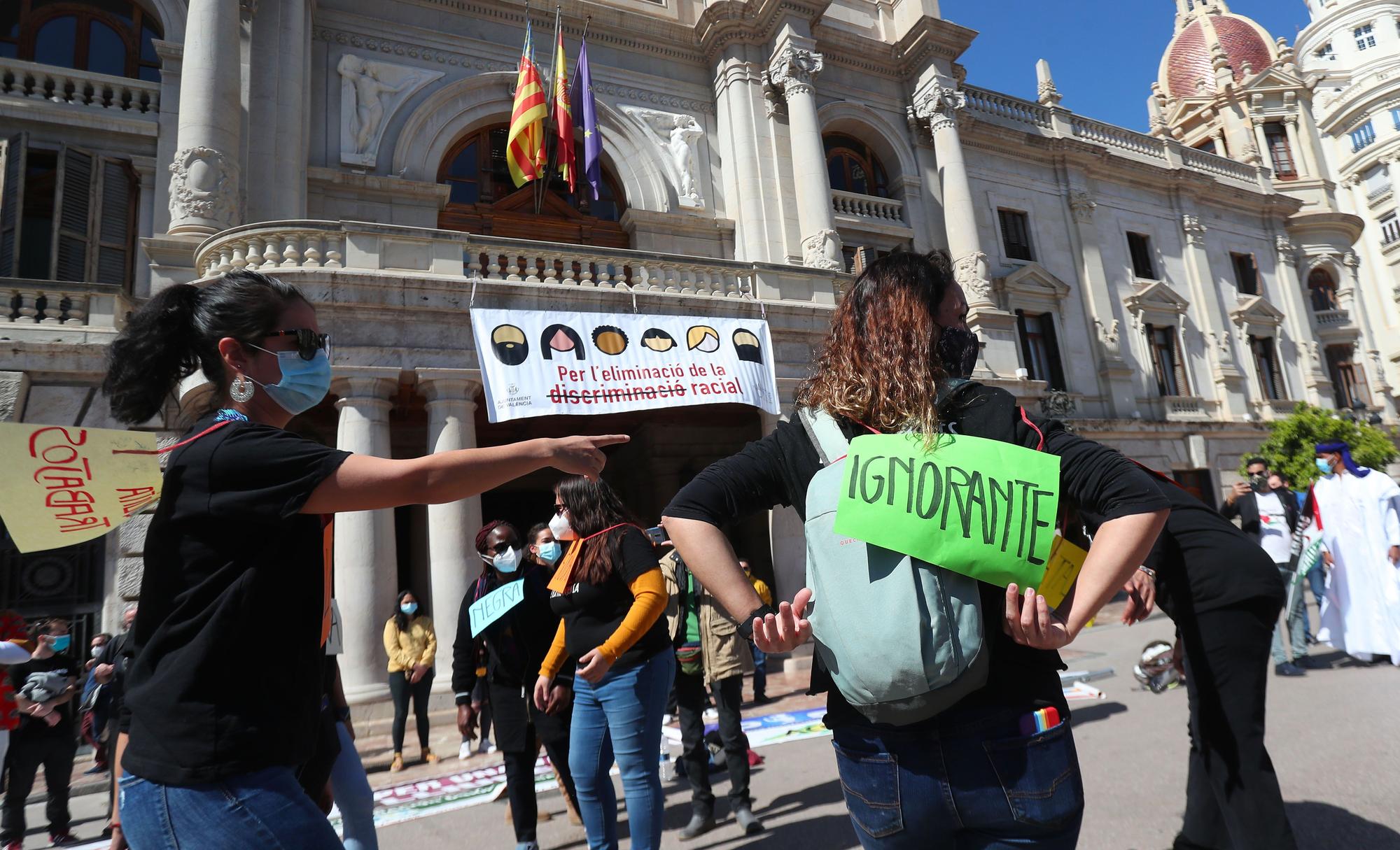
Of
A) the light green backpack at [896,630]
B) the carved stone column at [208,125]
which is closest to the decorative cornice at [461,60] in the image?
the carved stone column at [208,125]

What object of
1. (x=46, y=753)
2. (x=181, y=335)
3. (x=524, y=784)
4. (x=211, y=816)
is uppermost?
(x=181, y=335)

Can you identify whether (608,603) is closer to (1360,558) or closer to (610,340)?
(610,340)

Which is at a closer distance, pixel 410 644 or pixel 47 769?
pixel 47 769

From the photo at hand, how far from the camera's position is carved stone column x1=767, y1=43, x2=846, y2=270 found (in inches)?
593

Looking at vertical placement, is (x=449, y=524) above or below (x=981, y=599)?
above

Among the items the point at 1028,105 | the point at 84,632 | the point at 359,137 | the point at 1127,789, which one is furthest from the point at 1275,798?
the point at 1028,105

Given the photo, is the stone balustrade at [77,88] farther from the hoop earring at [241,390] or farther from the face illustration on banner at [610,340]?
the hoop earring at [241,390]

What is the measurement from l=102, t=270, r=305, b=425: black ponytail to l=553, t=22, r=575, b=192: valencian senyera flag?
1240 cm

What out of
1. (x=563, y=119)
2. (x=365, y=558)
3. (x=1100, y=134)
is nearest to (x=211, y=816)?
(x=365, y=558)

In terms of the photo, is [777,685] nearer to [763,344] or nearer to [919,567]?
[763,344]

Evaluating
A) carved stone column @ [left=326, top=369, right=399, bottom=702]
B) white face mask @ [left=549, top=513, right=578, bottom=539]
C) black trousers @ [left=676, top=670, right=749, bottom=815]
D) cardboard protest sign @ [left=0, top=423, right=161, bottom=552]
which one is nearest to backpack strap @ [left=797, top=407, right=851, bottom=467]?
white face mask @ [left=549, top=513, right=578, bottom=539]

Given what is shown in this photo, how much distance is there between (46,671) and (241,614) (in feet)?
21.2

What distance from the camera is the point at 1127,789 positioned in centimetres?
478

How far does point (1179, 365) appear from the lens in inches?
877
